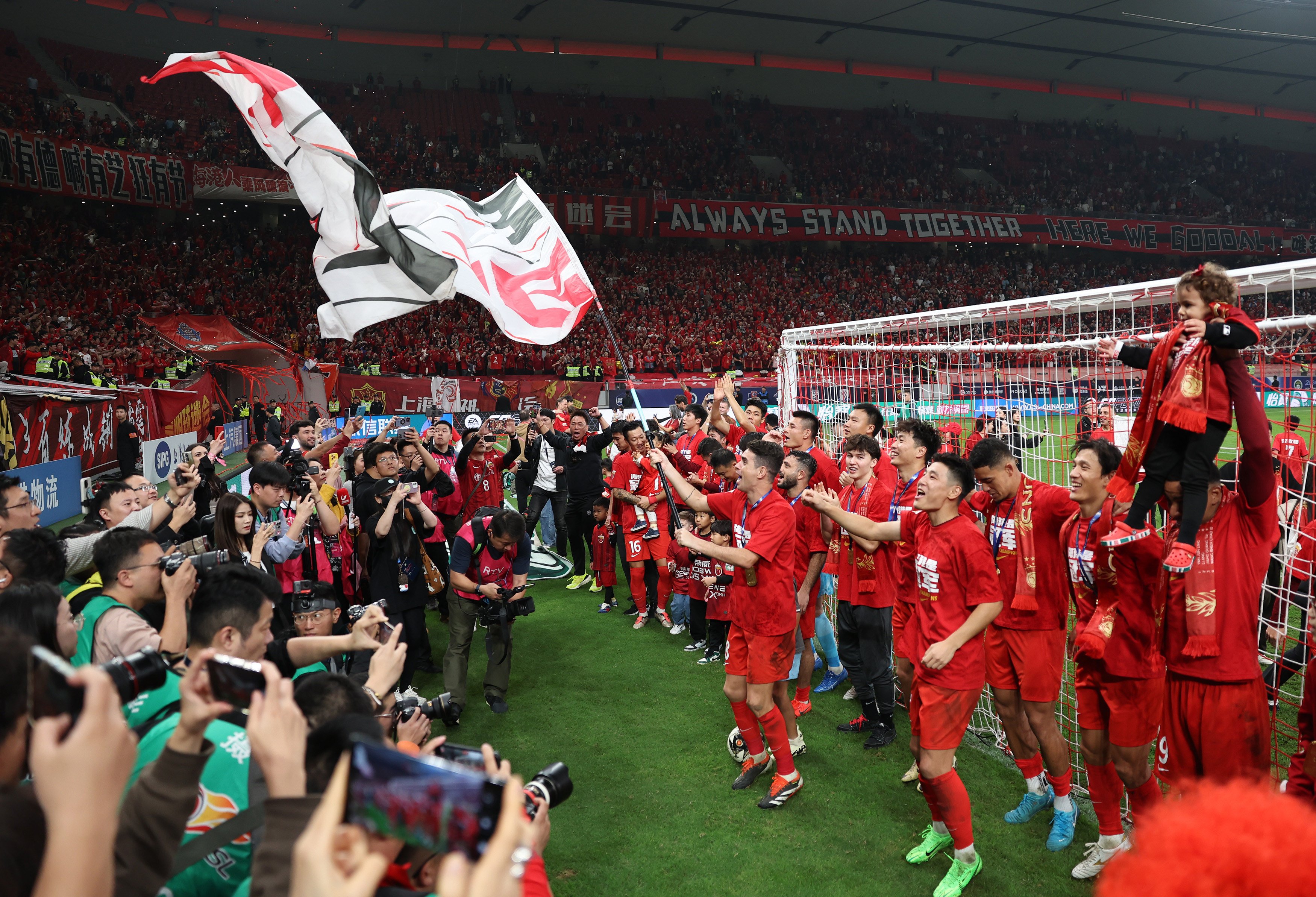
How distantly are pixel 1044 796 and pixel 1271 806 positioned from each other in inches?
163

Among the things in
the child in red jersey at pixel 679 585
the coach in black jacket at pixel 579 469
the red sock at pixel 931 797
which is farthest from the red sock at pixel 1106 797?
the coach in black jacket at pixel 579 469

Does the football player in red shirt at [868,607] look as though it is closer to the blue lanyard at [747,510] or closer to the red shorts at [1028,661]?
the blue lanyard at [747,510]

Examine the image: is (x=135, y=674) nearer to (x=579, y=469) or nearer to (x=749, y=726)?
(x=749, y=726)

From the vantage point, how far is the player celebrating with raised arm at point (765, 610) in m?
4.93

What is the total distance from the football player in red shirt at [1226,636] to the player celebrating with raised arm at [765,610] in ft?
6.82

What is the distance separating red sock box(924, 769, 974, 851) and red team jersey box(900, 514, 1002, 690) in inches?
17.7

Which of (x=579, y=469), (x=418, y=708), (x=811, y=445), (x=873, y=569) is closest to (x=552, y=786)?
(x=418, y=708)

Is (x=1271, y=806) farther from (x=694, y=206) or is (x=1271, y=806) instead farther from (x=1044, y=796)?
(x=694, y=206)

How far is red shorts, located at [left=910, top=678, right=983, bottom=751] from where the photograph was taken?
403 cm

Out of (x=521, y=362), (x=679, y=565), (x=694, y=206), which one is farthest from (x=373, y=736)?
(x=694, y=206)

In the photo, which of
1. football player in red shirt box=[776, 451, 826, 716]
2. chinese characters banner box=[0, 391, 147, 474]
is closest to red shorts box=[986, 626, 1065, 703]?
football player in red shirt box=[776, 451, 826, 716]

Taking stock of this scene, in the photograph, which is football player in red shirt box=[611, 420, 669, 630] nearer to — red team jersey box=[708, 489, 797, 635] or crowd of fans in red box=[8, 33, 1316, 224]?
red team jersey box=[708, 489, 797, 635]

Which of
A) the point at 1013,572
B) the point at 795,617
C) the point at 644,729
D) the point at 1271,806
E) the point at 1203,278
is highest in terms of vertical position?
the point at 1203,278

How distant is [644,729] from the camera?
20.4 feet
